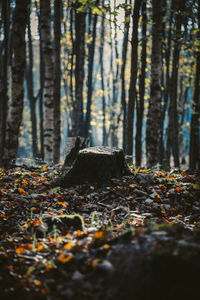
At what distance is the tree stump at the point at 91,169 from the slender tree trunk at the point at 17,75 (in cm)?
311

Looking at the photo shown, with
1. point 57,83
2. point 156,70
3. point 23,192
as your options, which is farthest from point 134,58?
point 23,192

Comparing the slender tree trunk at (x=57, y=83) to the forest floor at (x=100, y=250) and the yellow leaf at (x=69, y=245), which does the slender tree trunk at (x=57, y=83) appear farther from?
the yellow leaf at (x=69, y=245)

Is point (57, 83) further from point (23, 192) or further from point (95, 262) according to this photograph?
point (95, 262)

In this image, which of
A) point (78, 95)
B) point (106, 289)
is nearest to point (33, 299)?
point (106, 289)

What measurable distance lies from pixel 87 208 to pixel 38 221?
1026 mm

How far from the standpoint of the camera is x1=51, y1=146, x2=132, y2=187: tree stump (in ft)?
16.4

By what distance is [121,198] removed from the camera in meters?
4.39

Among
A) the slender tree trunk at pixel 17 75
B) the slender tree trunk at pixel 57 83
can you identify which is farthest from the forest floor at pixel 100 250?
the slender tree trunk at pixel 57 83

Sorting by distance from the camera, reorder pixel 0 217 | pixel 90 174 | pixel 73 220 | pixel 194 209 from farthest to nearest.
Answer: pixel 90 174
pixel 194 209
pixel 0 217
pixel 73 220

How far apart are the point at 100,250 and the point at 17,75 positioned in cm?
648

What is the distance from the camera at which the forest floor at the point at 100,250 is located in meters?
1.67

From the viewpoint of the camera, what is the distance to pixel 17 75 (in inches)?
297

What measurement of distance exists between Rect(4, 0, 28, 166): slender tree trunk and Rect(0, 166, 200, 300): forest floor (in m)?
3.67

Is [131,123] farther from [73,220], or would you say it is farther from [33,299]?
[33,299]
